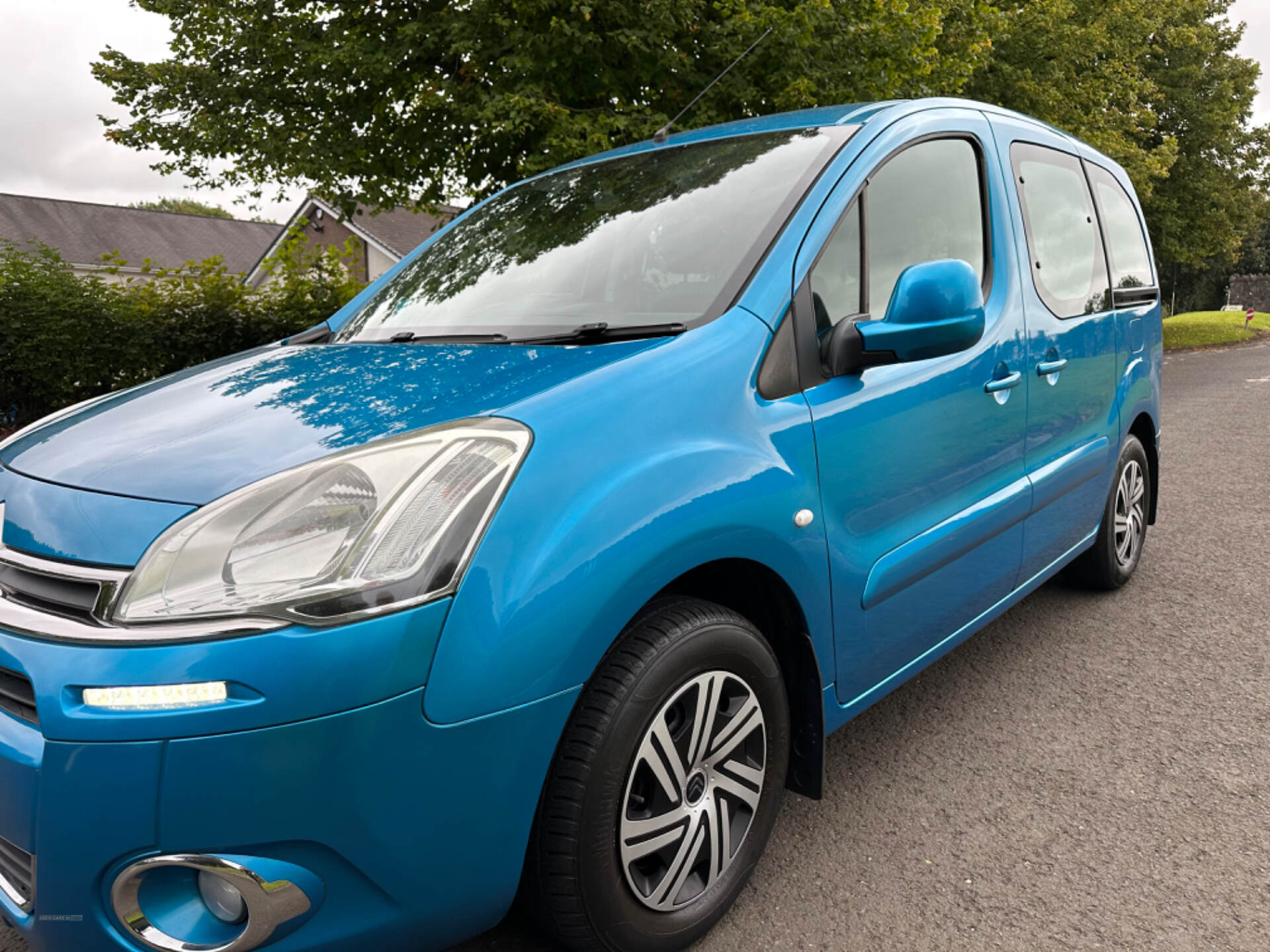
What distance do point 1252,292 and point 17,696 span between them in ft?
193

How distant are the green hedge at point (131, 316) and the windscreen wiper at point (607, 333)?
701 cm

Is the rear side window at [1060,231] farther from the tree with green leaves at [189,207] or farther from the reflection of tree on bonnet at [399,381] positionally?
the tree with green leaves at [189,207]

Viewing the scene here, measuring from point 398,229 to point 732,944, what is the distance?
31254 mm

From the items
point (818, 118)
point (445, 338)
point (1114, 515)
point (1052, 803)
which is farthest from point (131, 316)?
point (1052, 803)

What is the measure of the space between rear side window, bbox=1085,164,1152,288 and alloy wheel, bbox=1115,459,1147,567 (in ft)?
2.59

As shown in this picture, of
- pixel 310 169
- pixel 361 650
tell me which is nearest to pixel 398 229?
pixel 310 169

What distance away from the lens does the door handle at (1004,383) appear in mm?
2695

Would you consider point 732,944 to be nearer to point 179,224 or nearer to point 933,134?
point 933,134

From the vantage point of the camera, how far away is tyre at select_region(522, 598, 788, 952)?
168 centimetres

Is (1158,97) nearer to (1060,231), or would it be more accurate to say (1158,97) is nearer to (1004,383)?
(1060,231)

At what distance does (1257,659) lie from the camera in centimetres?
347

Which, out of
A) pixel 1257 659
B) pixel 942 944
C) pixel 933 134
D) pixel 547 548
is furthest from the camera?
pixel 1257 659

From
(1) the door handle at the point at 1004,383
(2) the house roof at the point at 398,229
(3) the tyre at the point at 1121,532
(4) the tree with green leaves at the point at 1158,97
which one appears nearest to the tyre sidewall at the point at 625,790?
(1) the door handle at the point at 1004,383

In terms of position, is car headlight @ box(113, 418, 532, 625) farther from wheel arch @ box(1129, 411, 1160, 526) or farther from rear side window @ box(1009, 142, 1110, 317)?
wheel arch @ box(1129, 411, 1160, 526)
